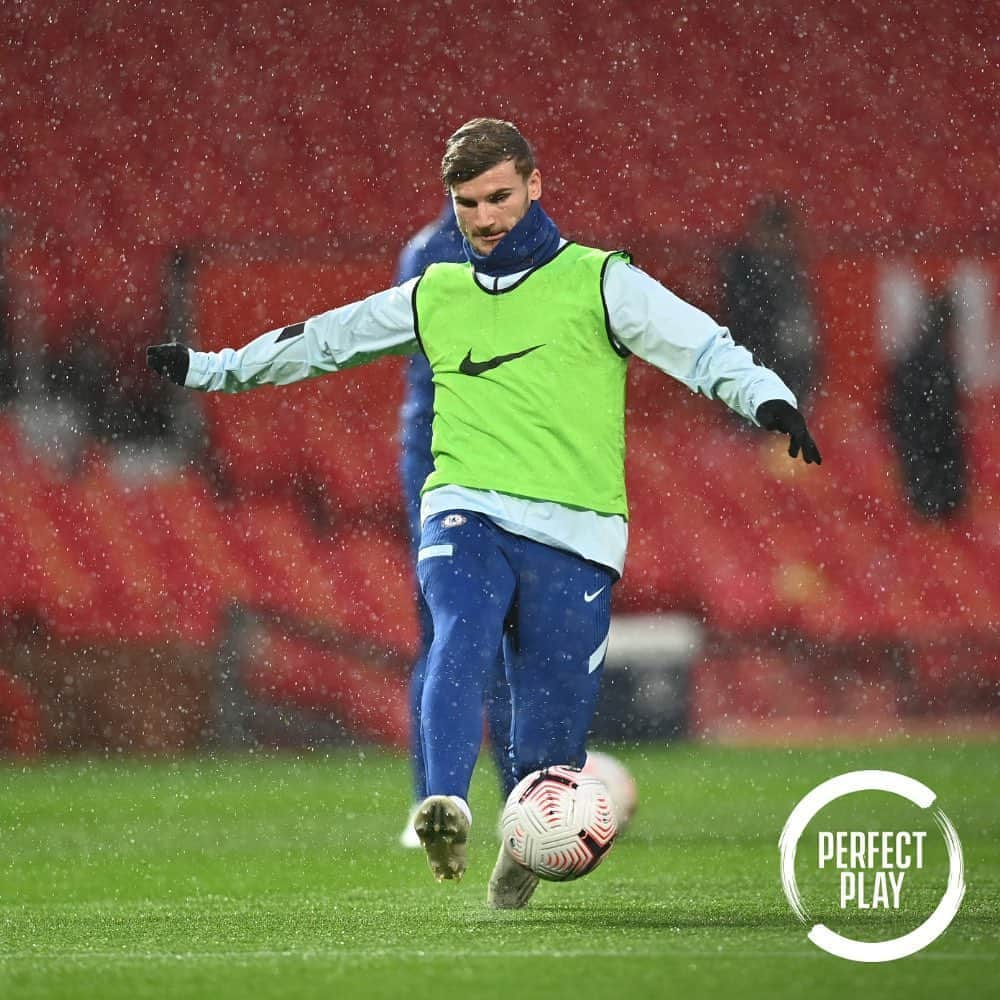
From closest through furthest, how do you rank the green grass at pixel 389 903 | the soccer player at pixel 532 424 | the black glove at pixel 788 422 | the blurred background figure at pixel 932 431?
the green grass at pixel 389 903 → the black glove at pixel 788 422 → the soccer player at pixel 532 424 → the blurred background figure at pixel 932 431

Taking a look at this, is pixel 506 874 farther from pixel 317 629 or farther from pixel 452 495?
pixel 317 629

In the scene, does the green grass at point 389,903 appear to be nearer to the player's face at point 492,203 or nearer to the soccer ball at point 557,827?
the soccer ball at point 557,827

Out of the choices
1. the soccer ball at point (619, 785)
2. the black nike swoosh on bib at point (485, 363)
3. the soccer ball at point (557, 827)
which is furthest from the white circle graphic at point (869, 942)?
the black nike swoosh on bib at point (485, 363)

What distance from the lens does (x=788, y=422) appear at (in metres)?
4.09

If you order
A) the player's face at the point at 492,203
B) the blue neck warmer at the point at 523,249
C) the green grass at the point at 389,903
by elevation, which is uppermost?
the player's face at the point at 492,203

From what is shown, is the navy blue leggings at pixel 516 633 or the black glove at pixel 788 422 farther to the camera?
the navy blue leggings at pixel 516 633

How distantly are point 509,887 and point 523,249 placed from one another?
4.24 feet

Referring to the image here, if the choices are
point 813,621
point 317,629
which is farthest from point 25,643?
point 813,621

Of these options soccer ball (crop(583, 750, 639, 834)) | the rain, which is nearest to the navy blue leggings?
soccer ball (crop(583, 750, 639, 834))

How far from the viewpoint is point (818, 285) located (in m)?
14.2

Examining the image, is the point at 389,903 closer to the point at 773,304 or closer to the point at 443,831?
the point at 443,831

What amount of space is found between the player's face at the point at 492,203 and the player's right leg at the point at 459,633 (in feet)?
1.81

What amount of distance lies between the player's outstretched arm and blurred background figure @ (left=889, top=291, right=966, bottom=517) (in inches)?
364

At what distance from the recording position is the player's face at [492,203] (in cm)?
Result: 438
